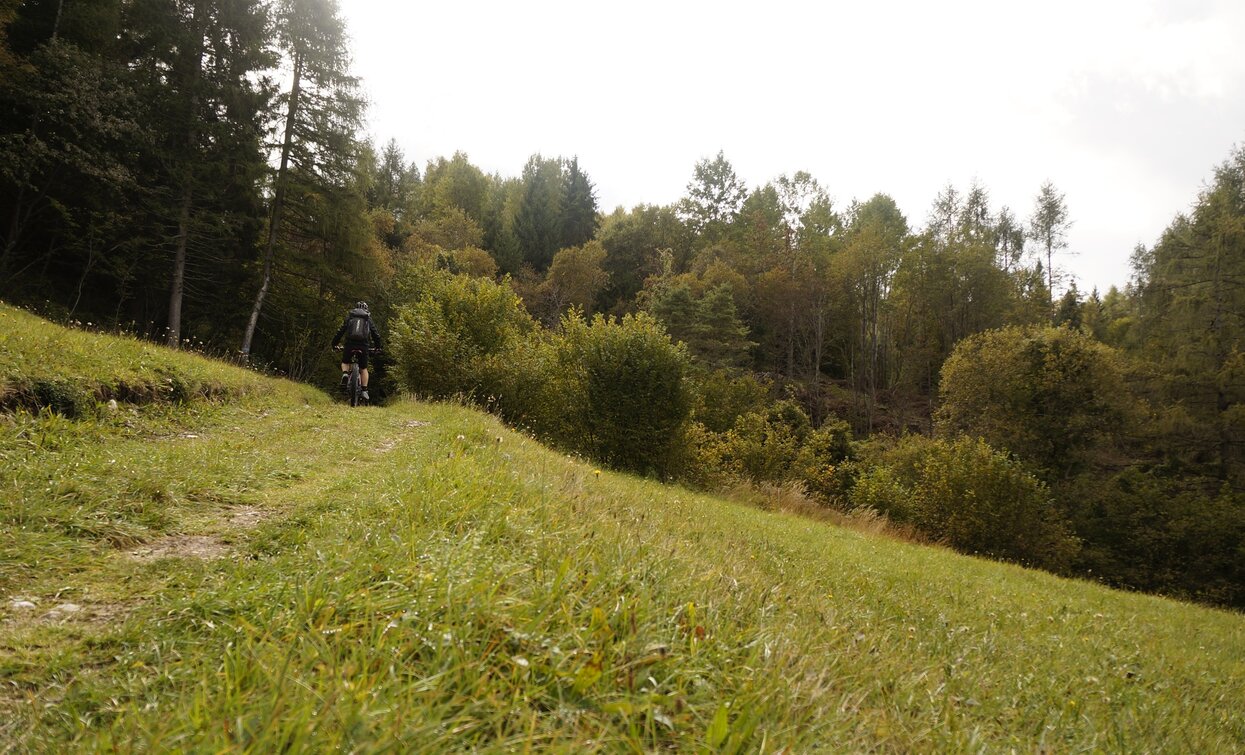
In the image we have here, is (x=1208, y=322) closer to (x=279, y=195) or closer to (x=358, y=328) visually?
(x=358, y=328)

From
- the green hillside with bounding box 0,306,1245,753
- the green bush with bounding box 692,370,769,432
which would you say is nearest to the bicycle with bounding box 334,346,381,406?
the green hillside with bounding box 0,306,1245,753

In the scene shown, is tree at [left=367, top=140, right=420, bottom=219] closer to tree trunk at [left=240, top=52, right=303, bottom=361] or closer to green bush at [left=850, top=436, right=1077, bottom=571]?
tree trunk at [left=240, top=52, right=303, bottom=361]

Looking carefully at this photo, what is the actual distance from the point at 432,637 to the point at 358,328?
13.0m

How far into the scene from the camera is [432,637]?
1.78 m

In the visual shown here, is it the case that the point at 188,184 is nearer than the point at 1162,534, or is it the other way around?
the point at 188,184

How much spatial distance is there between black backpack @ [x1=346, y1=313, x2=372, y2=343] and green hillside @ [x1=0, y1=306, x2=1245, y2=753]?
735 cm

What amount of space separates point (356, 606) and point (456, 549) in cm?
67

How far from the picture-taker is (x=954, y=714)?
253cm

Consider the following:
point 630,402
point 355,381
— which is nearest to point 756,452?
point 630,402

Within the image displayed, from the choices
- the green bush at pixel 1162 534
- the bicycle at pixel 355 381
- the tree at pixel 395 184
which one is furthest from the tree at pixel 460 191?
the green bush at pixel 1162 534

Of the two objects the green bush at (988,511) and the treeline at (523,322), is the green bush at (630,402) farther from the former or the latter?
the green bush at (988,511)

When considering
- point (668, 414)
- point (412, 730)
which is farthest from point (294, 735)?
point (668, 414)

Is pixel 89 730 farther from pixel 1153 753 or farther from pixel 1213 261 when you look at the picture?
pixel 1213 261

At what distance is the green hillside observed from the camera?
4.95 feet
